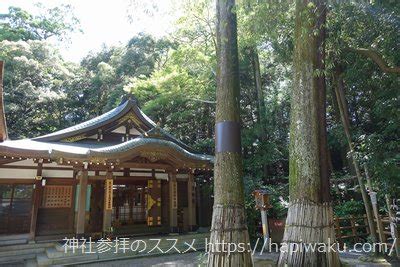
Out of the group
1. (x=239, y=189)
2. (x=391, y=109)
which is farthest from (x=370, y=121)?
(x=239, y=189)

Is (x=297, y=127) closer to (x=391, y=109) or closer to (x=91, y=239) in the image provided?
(x=391, y=109)

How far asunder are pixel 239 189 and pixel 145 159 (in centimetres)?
713

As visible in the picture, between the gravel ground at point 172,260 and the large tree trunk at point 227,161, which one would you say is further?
the gravel ground at point 172,260

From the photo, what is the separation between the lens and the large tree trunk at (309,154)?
407 centimetres

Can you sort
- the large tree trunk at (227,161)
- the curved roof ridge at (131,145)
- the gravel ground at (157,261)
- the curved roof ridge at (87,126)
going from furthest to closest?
the curved roof ridge at (87,126)
the curved roof ridge at (131,145)
the gravel ground at (157,261)
the large tree trunk at (227,161)

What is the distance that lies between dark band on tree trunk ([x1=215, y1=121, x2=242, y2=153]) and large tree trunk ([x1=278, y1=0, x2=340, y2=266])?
796mm

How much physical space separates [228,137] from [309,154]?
1.16m

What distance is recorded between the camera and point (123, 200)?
12039 mm

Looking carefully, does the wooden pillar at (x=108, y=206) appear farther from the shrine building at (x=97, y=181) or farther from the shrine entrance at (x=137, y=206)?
the shrine entrance at (x=137, y=206)

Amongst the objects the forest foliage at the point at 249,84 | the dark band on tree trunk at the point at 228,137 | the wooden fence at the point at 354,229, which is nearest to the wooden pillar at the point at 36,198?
the forest foliage at the point at 249,84

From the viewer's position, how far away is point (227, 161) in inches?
178

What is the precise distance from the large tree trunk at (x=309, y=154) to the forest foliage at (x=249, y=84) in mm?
620

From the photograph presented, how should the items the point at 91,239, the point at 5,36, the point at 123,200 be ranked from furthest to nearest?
1. the point at 5,36
2. the point at 123,200
3. the point at 91,239

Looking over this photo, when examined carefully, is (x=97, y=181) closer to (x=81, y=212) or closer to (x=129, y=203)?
(x=129, y=203)
